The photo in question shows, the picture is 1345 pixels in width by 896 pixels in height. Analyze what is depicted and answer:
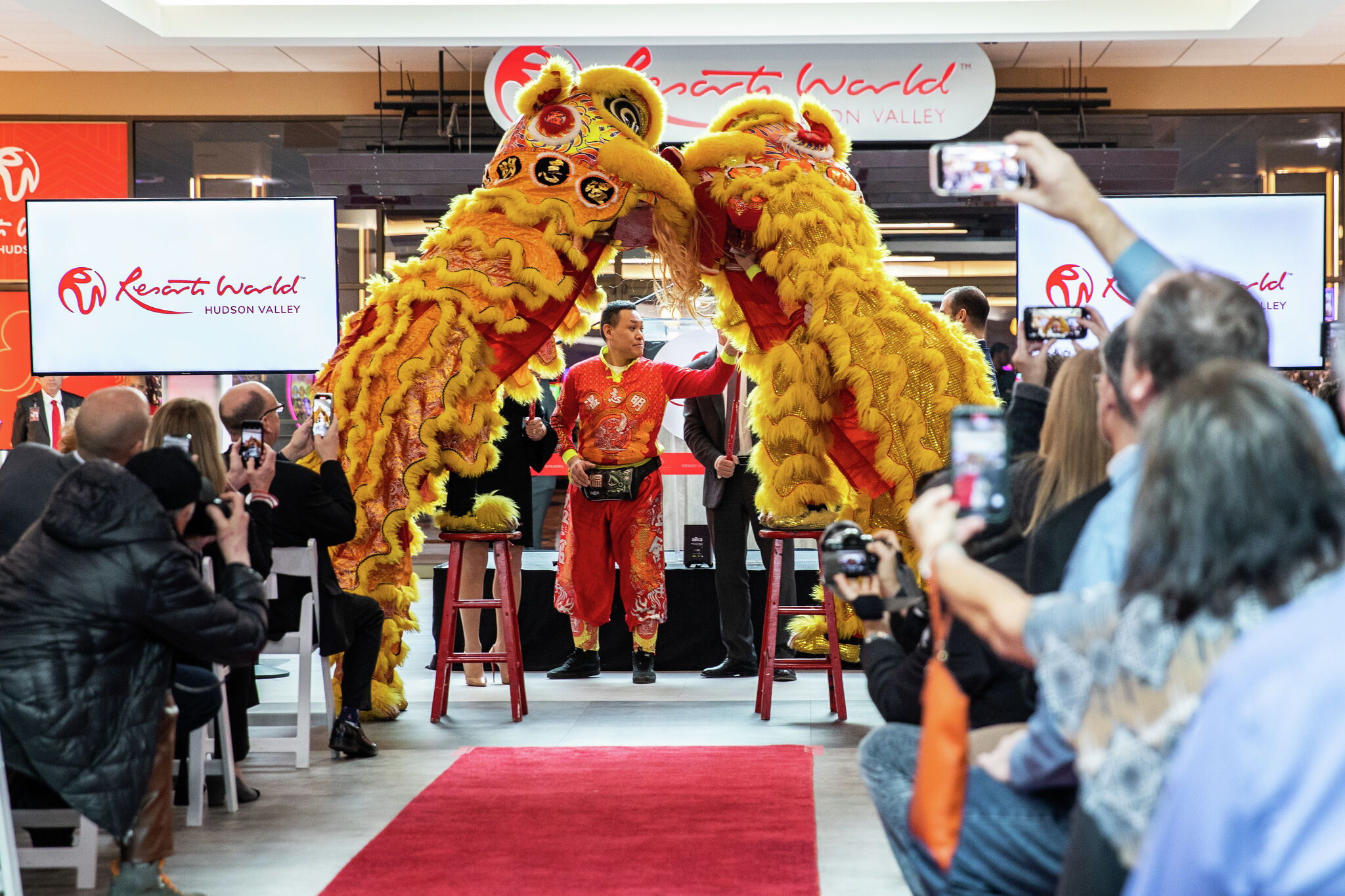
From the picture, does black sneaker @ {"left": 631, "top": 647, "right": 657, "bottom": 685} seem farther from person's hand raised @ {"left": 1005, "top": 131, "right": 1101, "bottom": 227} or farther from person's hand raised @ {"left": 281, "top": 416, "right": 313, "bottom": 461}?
person's hand raised @ {"left": 1005, "top": 131, "right": 1101, "bottom": 227}

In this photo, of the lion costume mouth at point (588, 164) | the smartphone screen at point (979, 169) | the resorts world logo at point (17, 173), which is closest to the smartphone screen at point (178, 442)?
the smartphone screen at point (979, 169)

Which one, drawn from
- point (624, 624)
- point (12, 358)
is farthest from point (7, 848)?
point (12, 358)

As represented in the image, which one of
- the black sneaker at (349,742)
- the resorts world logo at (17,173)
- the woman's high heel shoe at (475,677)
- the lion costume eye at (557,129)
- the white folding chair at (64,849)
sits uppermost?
the resorts world logo at (17,173)

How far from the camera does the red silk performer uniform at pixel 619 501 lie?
5145 millimetres

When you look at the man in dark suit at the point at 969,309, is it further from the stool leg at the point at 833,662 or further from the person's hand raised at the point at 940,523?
the person's hand raised at the point at 940,523

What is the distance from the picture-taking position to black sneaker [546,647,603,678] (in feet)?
17.8

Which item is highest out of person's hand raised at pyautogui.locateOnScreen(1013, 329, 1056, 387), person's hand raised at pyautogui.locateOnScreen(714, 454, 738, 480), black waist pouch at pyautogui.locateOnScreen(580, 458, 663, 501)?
person's hand raised at pyautogui.locateOnScreen(1013, 329, 1056, 387)

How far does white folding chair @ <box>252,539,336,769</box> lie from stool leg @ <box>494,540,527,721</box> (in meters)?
0.69

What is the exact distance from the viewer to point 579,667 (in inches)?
214

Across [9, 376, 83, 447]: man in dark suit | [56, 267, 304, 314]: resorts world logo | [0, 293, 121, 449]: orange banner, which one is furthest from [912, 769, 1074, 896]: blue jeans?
[0, 293, 121, 449]: orange banner

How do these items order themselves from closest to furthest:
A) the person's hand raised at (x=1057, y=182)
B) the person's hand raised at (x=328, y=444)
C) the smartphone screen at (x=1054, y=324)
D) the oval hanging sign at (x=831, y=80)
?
the person's hand raised at (x=1057, y=182) < the smartphone screen at (x=1054, y=324) < the person's hand raised at (x=328, y=444) < the oval hanging sign at (x=831, y=80)

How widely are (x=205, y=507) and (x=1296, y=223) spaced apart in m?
4.57

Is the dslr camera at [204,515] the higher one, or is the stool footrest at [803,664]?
the dslr camera at [204,515]

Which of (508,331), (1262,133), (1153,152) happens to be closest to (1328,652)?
(508,331)
